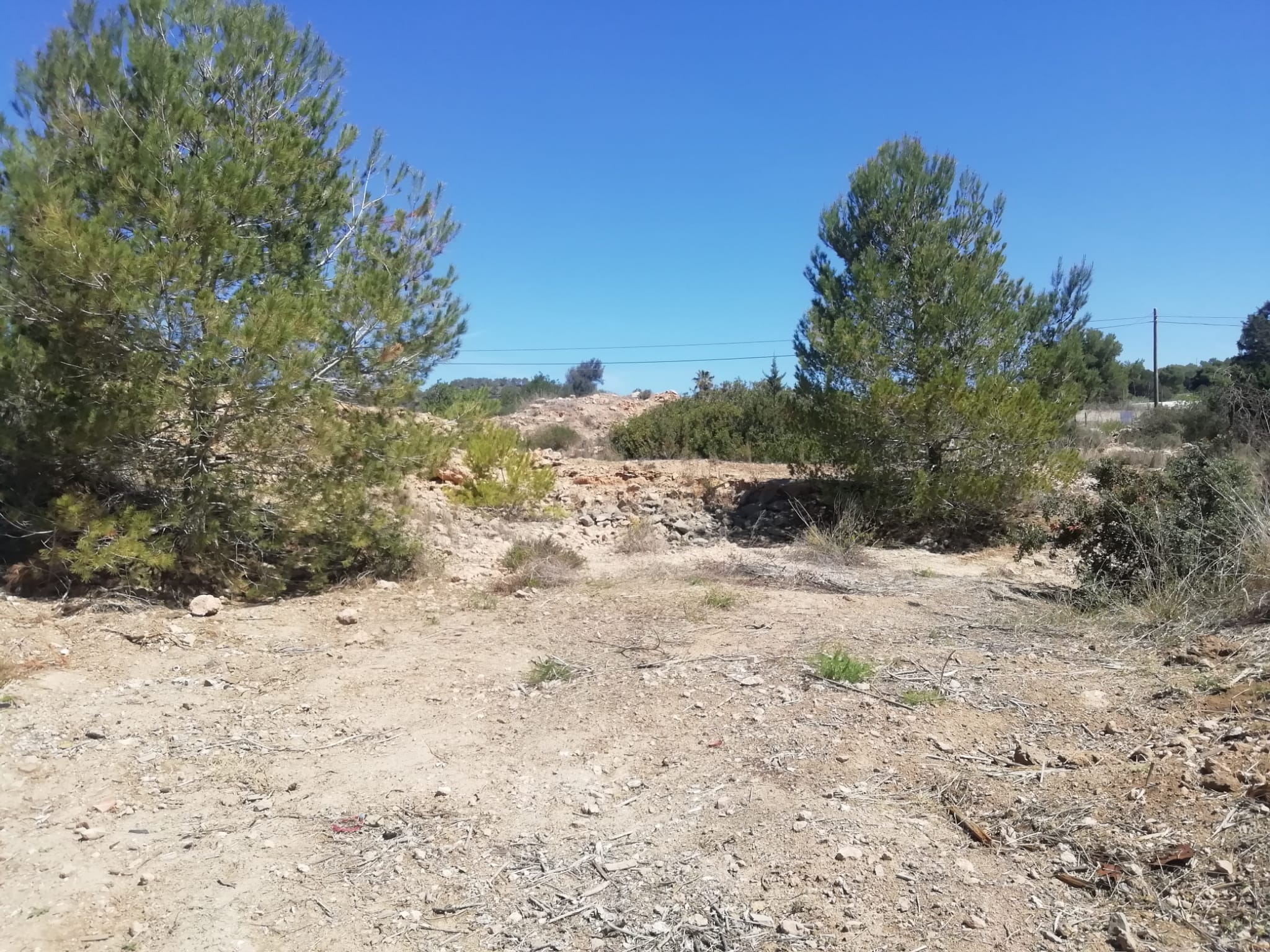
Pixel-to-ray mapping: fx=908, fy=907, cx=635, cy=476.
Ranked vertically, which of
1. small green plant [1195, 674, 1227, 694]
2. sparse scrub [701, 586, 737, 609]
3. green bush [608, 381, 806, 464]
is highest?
green bush [608, 381, 806, 464]

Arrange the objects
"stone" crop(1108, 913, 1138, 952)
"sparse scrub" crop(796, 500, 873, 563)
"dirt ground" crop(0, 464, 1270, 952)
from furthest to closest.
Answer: "sparse scrub" crop(796, 500, 873, 563) < "dirt ground" crop(0, 464, 1270, 952) < "stone" crop(1108, 913, 1138, 952)

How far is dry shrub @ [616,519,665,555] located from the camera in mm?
11570

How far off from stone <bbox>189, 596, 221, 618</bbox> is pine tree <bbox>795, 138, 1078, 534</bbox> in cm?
847

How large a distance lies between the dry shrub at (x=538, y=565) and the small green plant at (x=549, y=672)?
282cm

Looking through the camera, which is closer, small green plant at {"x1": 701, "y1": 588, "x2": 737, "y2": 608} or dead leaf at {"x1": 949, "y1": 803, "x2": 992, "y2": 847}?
dead leaf at {"x1": 949, "y1": 803, "x2": 992, "y2": 847}

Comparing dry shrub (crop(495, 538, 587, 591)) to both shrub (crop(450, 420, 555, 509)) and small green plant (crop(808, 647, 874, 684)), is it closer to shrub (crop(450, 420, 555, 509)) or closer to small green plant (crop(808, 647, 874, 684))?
shrub (crop(450, 420, 555, 509))

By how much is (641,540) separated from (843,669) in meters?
6.70

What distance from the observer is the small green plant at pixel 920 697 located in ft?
15.8

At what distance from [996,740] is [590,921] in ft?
7.33

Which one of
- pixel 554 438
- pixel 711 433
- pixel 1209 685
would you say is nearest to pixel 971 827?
pixel 1209 685

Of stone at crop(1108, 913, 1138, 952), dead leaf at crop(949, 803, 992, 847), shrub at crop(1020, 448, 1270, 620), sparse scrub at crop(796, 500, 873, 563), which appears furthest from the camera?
sparse scrub at crop(796, 500, 873, 563)

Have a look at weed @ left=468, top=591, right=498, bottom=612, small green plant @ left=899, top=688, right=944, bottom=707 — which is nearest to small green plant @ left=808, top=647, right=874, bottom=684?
small green plant @ left=899, top=688, right=944, bottom=707

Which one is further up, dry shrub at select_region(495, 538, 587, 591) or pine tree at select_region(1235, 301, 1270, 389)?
pine tree at select_region(1235, 301, 1270, 389)

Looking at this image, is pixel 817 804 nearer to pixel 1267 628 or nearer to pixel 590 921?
pixel 590 921
